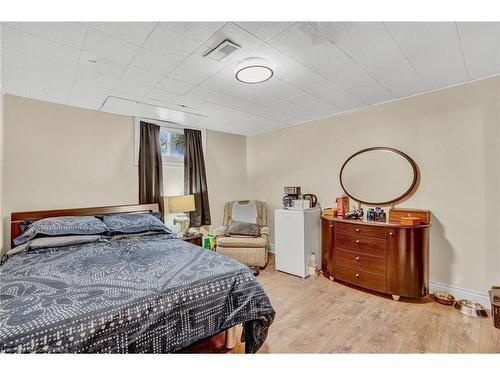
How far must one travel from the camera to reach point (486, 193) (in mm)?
2359

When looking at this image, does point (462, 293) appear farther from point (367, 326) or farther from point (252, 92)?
point (252, 92)

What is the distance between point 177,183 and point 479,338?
12.6ft

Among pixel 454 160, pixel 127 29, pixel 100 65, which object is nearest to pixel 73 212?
pixel 100 65

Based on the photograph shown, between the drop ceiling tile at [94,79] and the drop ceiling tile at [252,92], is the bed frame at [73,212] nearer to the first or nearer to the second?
the drop ceiling tile at [94,79]

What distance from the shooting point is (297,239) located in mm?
3320

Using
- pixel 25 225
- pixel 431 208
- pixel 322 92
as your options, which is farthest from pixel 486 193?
pixel 25 225

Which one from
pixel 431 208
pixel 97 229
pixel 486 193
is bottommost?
pixel 97 229

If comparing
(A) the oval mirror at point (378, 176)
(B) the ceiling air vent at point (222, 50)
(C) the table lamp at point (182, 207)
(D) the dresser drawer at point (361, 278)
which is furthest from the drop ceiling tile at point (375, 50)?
(C) the table lamp at point (182, 207)

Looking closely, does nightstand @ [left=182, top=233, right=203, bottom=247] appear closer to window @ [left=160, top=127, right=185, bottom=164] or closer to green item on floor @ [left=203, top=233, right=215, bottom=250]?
green item on floor @ [left=203, top=233, right=215, bottom=250]

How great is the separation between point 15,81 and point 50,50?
2.99ft

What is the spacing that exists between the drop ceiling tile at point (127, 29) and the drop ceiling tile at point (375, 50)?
1090mm
